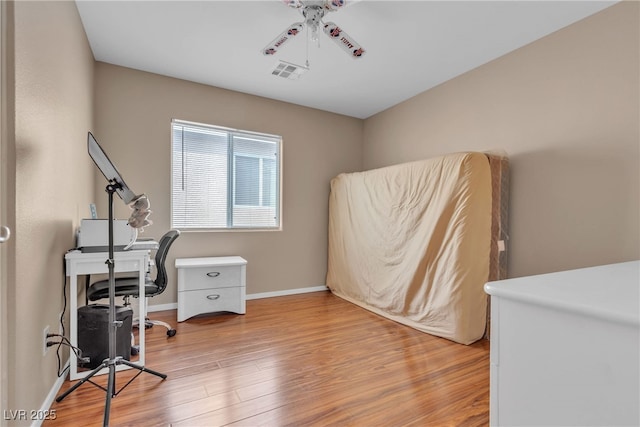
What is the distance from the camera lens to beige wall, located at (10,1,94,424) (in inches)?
48.3

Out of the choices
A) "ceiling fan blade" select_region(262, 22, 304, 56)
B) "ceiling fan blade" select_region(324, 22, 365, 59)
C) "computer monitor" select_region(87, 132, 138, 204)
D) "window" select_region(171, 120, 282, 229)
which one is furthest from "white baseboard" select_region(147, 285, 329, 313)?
"ceiling fan blade" select_region(324, 22, 365, 59)

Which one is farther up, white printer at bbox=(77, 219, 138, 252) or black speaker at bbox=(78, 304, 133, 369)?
white printer at bbox=(77, 219, 138, 252)

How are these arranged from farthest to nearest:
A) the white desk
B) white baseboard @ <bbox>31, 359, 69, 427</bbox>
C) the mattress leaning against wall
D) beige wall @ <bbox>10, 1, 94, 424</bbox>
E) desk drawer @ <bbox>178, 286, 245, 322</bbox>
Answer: desk drawer @ <bbox>178, 286, 245, 322</bbox>, the mattress leaning against wall, the white desk, white baseboard @ <bbox>31, 359, 69, 427</bbox>, beige wall @ <bbox>10, 1, 94, 424</bbox>

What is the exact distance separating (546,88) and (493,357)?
2.52m

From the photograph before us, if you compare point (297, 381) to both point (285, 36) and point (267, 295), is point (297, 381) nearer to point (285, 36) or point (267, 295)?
point (267, 295)

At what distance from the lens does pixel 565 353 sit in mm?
751

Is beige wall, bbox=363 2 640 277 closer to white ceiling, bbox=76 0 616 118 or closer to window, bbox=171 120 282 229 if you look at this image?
white ceiling, bbox=76 0 616 118

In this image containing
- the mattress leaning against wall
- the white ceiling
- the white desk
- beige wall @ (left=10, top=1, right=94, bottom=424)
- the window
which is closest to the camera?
beige wall @ (left=10, top=1, right=94, bottom=424)

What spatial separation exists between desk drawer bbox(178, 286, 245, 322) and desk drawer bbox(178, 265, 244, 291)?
0.05m

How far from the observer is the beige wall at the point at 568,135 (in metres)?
2.00

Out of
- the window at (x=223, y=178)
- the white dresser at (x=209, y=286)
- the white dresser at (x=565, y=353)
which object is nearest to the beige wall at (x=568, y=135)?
the white dresser at (x=565, y=353)

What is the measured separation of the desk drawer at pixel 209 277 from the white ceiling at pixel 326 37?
2.09m

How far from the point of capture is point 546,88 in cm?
243

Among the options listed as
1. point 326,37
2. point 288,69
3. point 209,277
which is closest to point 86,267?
point 209,277
